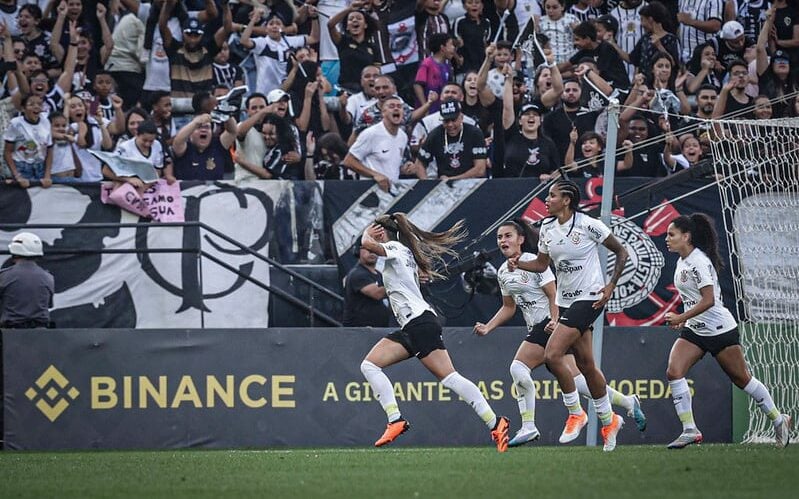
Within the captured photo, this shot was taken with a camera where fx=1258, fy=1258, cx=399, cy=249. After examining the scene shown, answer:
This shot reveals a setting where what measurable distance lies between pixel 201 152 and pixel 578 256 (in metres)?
7.09

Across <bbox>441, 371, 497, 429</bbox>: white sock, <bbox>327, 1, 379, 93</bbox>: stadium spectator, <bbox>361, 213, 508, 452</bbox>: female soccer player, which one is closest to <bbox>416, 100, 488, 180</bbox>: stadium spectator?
<bbox>327, 1, 379, 93</bbox>: stadium spectator

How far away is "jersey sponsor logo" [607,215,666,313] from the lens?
16625 millimetres

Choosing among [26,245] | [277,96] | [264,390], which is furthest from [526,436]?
[277,96]

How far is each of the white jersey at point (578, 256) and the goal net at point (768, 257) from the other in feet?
11.3

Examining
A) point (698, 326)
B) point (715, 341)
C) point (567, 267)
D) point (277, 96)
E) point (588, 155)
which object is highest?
point (277, 96)

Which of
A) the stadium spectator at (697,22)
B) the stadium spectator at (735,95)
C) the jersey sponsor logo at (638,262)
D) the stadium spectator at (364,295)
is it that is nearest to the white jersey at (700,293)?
the jersey sponsor logo at (638,262)

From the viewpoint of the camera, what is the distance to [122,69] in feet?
62.0

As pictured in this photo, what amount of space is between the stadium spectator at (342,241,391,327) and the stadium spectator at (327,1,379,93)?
158 inches

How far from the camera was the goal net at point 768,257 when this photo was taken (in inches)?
594

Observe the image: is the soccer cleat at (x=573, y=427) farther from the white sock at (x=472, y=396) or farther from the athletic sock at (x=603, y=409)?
the white sock at (x=472, y=396)

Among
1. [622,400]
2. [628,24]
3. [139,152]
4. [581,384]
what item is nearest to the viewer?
[622,400]

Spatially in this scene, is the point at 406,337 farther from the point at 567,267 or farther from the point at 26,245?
the point at 26,245

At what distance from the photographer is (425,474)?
9789 millimetres

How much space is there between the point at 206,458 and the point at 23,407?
383cm
